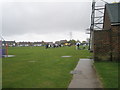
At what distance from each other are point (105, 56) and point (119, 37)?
2.01 m

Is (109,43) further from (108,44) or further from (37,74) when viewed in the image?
(37,74)

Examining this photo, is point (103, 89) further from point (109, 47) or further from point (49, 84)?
→ point (109, 47)

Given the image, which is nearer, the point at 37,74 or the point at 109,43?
the point at 37,74

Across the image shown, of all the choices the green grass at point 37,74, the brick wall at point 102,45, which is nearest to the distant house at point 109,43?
the brick wall at point 102,45

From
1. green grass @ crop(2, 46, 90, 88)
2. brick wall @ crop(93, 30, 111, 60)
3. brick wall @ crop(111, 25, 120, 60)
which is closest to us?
green grass @ crop(2, 46, 90, 88)

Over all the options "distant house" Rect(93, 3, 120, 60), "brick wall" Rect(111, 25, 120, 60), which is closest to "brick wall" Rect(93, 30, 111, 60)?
"distant house" Rect(93, 3, 120, 60)

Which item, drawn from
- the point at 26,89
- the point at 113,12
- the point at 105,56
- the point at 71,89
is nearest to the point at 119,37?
the point at 105,56

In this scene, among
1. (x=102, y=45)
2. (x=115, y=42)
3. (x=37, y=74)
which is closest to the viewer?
(x=37, y=74)

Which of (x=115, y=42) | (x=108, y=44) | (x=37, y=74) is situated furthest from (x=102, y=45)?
(x=37, y=74)

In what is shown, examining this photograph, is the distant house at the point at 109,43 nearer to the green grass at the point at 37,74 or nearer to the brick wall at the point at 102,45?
the brick wall at the point at 102,45

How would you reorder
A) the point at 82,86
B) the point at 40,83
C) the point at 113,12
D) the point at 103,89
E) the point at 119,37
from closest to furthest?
the point at 103,89
the point at 82,86
the point at 40,83
the point at 119,37
the point at 113,12

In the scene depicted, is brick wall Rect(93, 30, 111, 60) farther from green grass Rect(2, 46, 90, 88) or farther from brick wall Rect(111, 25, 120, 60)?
green grass Rect(2, 46, 90, 88)

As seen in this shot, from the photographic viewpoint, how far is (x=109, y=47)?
12469mm

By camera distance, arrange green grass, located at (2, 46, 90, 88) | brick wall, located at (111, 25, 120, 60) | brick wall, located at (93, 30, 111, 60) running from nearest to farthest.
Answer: green grass, located at (2, 46, 90, 88), brick wall, located at (111, 25, 120, 60), brick wall, located at (93, 30, 111, 60)
